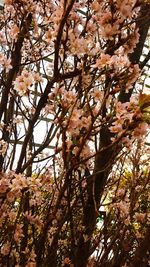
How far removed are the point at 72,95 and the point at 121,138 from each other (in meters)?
0.24

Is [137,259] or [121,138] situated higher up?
[121,138]

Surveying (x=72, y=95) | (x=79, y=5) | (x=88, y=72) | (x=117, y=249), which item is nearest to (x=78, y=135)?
(x=72, y=95)

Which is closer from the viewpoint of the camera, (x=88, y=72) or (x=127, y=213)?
(x=88, y=72)

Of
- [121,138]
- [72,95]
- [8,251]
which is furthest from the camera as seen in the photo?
[8,251]

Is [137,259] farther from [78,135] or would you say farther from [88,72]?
[88,72]

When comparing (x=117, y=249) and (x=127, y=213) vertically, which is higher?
(x=127, y=213)

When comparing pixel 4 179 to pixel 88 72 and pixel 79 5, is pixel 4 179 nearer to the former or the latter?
pixel 88 72

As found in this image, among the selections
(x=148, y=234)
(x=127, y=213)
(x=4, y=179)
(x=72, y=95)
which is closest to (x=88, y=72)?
(x=72, y=95)

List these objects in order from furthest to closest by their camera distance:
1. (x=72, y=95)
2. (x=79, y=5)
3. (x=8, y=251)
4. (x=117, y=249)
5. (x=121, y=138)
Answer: (x=117, y=249)
(x=79, y=5)
(x=8, y=251)
(x=72, y=95)
(x=121, y=138)

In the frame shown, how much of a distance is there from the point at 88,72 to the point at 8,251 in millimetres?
786

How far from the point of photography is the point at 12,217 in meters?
1.68

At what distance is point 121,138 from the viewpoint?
1.17 metres

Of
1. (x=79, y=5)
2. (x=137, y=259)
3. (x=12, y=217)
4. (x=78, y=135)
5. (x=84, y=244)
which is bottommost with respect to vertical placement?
(x=137, y=259)

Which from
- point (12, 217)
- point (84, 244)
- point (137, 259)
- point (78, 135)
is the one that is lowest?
point (137, 259)
